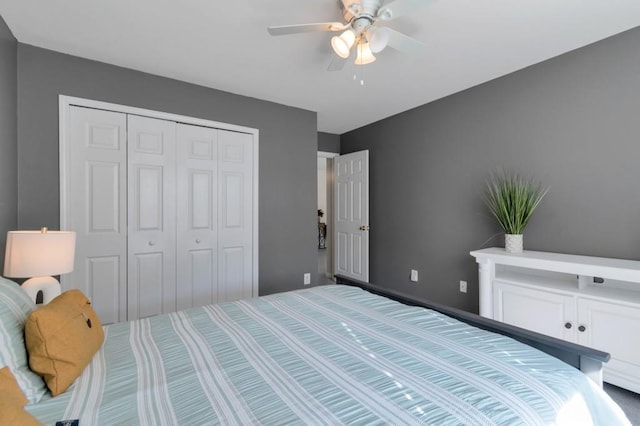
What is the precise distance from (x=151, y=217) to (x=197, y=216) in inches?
15.9

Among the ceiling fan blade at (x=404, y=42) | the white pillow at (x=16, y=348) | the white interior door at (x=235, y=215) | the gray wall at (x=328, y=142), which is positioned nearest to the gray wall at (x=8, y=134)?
the white pillow at (x=16, y=348)

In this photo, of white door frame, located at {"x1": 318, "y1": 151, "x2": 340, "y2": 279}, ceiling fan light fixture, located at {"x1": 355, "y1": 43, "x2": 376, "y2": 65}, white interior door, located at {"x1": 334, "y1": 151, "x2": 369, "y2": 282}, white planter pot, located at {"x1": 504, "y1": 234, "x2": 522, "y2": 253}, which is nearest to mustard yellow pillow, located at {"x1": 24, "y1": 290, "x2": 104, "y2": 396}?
ceiling fan light fixture, located at {"x1": 355, "y1": 43, "x2": 376, "y2": 65}

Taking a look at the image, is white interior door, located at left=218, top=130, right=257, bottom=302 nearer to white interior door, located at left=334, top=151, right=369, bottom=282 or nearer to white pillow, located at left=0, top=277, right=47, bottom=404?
white interior door, located at left=334, top=151, right=369, bottom=282

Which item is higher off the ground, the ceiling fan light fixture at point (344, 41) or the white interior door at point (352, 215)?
the ceiling fan light fixture at point (344, 41)

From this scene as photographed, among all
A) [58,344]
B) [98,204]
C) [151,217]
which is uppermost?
[98,204]

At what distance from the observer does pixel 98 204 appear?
250 centimetres

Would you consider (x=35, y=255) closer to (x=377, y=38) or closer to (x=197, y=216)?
(x=197, y=216)

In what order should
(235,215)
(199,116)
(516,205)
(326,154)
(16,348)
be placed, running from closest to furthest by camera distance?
(16,348) < (516,205) < (199,116) < (235,215) < (326,154)

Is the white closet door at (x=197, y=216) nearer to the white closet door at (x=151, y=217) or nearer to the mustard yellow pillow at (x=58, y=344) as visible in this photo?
the white closet door at (x=151, y=217)

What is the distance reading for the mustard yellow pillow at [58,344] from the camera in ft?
3.02

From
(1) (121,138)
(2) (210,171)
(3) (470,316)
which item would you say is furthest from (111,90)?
(3) (470,316)

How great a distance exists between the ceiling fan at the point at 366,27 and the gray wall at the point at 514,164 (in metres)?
1.49

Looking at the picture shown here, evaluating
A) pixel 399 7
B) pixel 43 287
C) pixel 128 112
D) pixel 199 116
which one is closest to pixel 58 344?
pixel 43 287

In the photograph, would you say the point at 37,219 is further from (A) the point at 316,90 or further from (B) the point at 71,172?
(A) the point at 316,90
